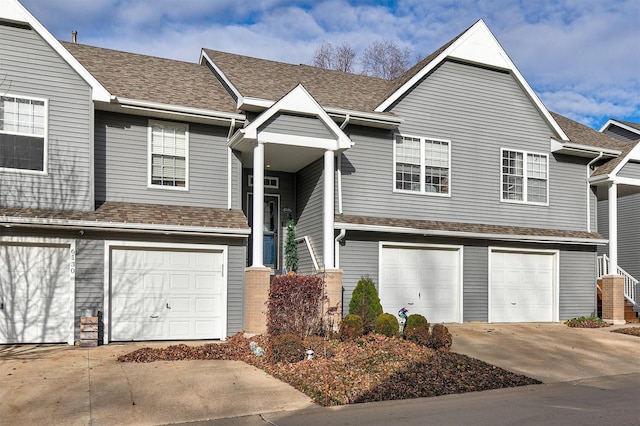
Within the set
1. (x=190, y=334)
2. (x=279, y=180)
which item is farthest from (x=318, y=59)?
(x=190, y=334)

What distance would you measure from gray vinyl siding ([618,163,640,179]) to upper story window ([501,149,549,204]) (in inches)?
101

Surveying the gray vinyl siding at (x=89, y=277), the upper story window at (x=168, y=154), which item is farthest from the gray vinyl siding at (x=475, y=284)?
the gray vinyl siding at (x=89, y=277)

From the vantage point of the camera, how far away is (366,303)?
1531 centimetres

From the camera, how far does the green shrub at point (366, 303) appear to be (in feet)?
49.4

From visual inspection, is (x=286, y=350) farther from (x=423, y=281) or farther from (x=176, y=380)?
(x=423, y=281)

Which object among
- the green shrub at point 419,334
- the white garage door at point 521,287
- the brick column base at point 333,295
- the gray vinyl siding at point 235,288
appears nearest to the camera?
the green shrub at point 419,334

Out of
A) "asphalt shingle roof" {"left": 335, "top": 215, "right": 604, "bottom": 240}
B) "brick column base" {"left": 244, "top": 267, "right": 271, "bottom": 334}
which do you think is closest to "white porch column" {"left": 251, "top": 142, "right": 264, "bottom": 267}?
"brick column base" {"left": 244, "top": 267, "right": 271, "bottom": 334}

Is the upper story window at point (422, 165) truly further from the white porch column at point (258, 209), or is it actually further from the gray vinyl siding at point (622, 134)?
the gray vinyl siding at point (622, 134)

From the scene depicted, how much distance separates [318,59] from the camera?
128ft

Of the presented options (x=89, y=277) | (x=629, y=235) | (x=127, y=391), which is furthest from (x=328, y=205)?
(x=629, y=235)

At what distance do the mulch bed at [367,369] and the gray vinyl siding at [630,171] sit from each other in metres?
11.1

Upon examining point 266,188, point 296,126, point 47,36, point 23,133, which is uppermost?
point 47,36

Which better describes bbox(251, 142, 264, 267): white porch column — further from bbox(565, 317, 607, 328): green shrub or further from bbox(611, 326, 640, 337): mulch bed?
bbox(611, 326, 640, 337): mulch bed

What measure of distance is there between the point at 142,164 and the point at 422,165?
801cm
